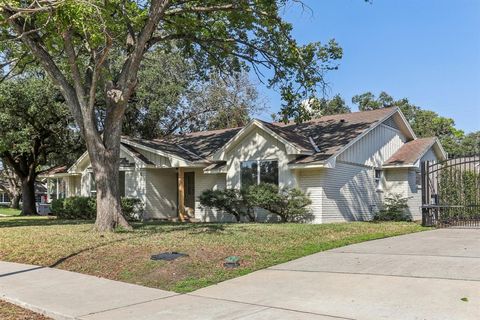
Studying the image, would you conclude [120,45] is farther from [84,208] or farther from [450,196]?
[450,196]

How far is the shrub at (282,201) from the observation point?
18766 mm

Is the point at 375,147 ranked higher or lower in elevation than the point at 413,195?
higher

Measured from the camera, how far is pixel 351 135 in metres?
20.7

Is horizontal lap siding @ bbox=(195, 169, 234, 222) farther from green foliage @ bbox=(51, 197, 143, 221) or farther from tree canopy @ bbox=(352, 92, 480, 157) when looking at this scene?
tree canopy @ bbox=(352, 92, 480, 157)

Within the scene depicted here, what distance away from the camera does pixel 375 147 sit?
72.7 ft

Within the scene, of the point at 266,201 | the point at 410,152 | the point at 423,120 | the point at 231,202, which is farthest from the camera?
the point at 423,120

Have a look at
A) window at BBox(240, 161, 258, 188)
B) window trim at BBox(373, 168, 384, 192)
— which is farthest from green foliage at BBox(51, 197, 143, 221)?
window trim at BBox(373, 168, 384, 192)

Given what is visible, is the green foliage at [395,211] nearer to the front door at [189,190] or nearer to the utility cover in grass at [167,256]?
the front door at [189,190]

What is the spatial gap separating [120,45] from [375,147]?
38.7 ft

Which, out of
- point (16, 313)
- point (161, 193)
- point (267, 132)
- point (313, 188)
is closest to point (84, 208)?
point (161, 193)

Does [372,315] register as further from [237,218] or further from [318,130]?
[318,130]

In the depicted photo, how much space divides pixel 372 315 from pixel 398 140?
19.1m

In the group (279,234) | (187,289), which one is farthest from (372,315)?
(279,234)

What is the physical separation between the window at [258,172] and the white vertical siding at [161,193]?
4.96m
